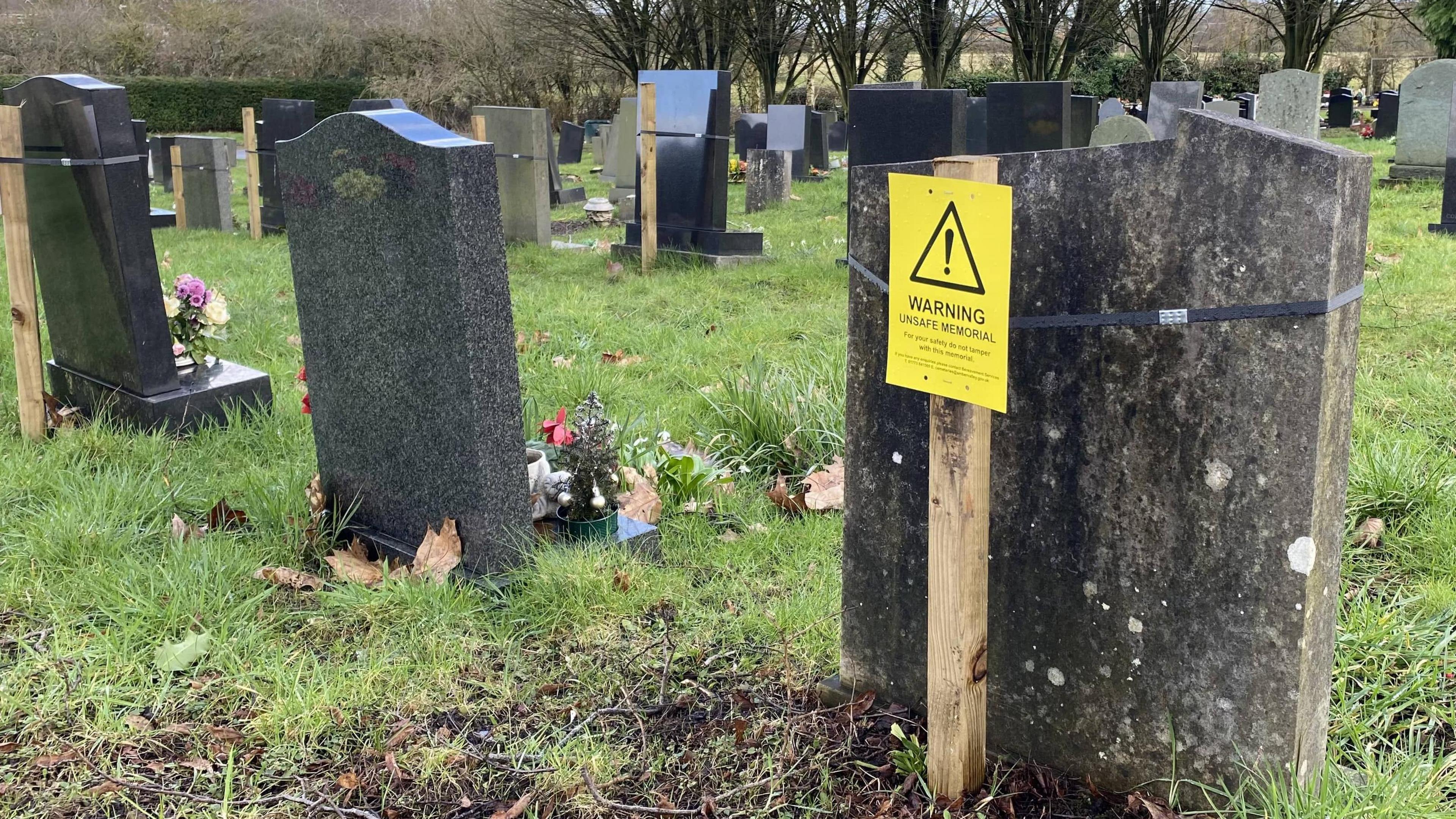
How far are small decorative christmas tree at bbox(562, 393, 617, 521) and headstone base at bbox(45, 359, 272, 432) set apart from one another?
2.19 m

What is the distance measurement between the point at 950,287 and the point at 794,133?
16.3 m

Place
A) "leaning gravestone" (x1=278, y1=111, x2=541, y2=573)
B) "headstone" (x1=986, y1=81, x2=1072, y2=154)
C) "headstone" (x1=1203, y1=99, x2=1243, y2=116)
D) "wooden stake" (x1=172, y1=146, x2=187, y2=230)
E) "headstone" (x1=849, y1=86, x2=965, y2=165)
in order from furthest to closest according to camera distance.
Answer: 1. "headstone" (x1=1203, y1=99, x2=1243, y2=116)
2. "wooden stake" (x1=172, y1=146, x2=187, y2=230)
3. "headstone" (x1=986, y1=81, x2=1072, y2=154)
4. "headstone" (x1=849, y1=86, x2=965, y2=165)
5. "leaning gravestone" (x1=278, y1=111, x2=541, y2=573)

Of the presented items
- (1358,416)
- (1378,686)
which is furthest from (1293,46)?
(1378,686)

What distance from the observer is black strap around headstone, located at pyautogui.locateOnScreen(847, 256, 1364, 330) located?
1.81 metres

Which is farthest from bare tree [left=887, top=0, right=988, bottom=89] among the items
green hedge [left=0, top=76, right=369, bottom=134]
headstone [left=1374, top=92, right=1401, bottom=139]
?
green hedge [left=0, top=76, right=369, bottom=134]

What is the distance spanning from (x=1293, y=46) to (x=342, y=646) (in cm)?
3191

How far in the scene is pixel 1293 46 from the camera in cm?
2900

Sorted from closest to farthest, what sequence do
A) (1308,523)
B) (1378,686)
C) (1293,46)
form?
1. (1308,523)
2. (1378,686)
3. (1293,46)

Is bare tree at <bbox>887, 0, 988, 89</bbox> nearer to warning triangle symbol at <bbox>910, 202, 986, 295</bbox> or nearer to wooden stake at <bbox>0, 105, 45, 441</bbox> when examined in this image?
A: wooden stake at <bbox>0, 105, 45, 441</bbox>

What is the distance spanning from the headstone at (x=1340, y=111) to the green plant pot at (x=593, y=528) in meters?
26.7

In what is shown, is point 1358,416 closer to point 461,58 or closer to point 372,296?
point 372,296

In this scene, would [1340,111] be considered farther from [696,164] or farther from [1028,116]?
[696,164]

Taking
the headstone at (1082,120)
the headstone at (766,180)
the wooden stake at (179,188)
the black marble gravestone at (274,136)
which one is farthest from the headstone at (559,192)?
the headstone at (1082,120)

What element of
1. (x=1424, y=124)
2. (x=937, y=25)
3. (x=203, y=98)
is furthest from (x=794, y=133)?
(x=203, y=98)
